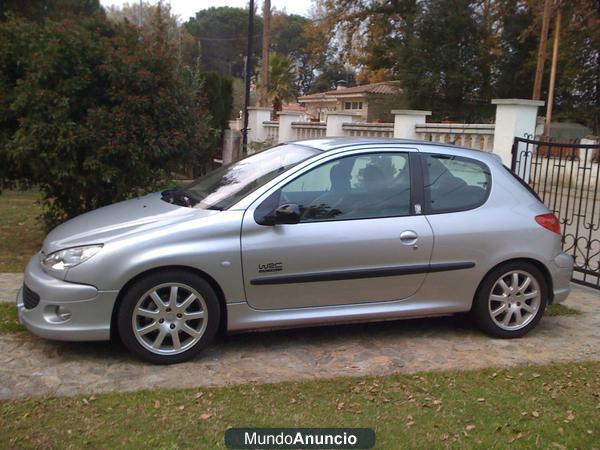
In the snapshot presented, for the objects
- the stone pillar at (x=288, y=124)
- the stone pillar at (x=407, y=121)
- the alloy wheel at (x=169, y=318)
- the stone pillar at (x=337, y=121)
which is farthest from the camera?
the stone pillar at (x=288, y=124)

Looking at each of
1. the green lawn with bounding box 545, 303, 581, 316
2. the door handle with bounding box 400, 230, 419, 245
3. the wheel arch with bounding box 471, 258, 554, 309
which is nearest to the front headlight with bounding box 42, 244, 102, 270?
the door handle with bounding box 400, 230, 419, 245

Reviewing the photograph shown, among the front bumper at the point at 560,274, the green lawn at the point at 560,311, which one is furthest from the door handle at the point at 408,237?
the green lawn at the point at 560,311

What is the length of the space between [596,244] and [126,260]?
24.4 feet

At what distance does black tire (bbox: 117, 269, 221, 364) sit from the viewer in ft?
13.4

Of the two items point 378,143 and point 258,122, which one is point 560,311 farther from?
point 258,122

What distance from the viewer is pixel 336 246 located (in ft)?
14.6

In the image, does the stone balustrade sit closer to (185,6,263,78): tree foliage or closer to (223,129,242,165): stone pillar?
(223,129,242,165): stone pillar

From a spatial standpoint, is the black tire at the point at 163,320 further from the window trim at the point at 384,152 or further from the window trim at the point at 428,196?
the window trim at the point at 428,196

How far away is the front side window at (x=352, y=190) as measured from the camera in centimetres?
452

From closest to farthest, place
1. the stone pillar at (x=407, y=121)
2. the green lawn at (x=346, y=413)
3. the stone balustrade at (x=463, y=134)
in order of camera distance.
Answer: the green lawn at (x=346, y=413) → the stone balustrade at (x=463, y=134) → the stone pillar at (x=407, y=121)

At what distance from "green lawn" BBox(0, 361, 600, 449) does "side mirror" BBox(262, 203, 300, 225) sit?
1.11 m

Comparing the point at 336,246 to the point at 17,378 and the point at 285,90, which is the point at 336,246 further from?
the point at 285,90

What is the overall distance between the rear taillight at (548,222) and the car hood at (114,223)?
260cm

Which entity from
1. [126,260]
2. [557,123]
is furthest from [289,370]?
[557,123]
